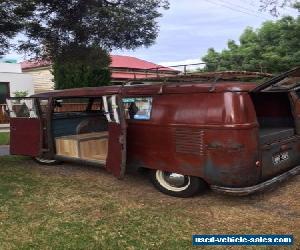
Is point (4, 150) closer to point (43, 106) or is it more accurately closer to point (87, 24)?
point (43, 106)

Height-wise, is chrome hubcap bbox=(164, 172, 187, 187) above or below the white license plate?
below

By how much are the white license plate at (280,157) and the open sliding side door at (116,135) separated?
220 cm

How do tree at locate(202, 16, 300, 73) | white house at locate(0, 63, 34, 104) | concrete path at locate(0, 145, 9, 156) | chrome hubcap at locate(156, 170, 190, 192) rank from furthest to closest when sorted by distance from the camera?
1. tree at locate(202, 16, 300, 73)
2. white house at locate(0, 63, 34, 104)
3. concrete path at locate(0, 145, 9, 156)
4. chrome hubcap at locate(156, 170, 190, 192)

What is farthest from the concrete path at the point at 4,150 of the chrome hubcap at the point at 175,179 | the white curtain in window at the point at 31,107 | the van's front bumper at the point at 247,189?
the van's front bumper at the point at 247,189

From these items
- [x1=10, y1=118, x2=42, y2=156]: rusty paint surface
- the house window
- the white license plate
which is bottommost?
the white license plate

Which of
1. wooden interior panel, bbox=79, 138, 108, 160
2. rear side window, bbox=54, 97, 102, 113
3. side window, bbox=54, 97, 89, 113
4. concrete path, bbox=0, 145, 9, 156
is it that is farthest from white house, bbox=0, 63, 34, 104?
wooden interior panel, bbox=79, 138, 108, 160

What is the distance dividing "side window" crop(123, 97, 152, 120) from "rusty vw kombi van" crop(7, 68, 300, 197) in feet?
0.05

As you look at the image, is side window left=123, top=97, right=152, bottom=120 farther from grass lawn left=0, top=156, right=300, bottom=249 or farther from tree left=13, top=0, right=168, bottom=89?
tree left=13, top=0, right=168, bottom=89

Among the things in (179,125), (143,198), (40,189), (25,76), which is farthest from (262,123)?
(25,76)

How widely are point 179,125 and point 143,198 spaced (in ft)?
4.02

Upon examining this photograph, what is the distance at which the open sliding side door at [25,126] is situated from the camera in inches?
342

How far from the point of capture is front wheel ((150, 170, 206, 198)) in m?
6.50

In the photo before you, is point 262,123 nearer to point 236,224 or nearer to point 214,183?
point 214,183

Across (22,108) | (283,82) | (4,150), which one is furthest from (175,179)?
(4,150)
